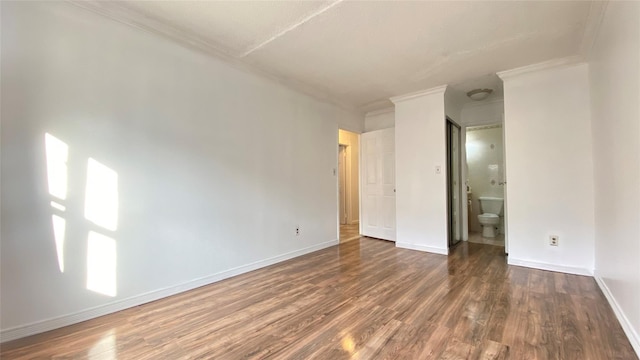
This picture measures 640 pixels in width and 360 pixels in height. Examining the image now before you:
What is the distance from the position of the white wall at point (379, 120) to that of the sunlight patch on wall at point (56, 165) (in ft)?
14.6

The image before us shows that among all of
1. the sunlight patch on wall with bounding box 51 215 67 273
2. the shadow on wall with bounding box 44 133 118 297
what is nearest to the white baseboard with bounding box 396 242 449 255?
the shadow on wall with bounding box 44 133 118 297

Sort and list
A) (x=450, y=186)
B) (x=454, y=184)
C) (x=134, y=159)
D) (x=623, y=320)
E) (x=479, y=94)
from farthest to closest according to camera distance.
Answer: (x=454, y=184) → (x=450, y=186) → (x=479, y=94) → (x=134, y=159) → (x=623, y=320)

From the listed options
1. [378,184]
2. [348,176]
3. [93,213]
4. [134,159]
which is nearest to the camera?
[93,213]

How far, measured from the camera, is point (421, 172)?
4.19 m

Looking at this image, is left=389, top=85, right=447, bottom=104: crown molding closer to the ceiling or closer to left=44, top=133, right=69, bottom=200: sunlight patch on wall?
the ceiling

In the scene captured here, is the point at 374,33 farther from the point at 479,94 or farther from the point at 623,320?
the point at 623,320

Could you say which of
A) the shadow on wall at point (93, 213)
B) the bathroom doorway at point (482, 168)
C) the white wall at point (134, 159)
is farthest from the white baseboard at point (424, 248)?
the shadow on wall at point (93, 213)

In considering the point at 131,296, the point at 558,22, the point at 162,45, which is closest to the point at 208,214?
the point at 131,296

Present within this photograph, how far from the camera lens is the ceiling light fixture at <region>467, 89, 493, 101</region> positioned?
4.04m

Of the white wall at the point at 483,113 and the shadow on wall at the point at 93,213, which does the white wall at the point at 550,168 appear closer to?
the white wall at the point at 483,113

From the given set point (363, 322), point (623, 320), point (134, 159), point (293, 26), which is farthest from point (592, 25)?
point (134, 159)

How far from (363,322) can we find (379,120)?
156 inches

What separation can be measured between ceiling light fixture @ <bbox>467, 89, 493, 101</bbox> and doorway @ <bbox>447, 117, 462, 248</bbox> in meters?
0.46

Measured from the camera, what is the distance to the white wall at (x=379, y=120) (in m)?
5.07
